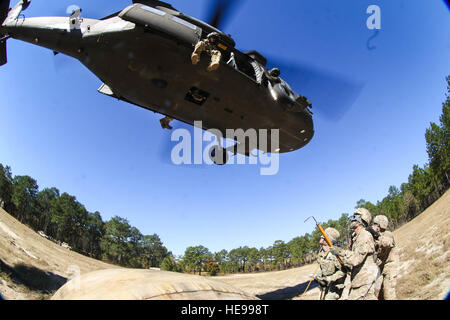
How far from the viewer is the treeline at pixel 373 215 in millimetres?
40031

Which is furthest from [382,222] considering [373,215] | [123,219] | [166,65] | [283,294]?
[373,215]

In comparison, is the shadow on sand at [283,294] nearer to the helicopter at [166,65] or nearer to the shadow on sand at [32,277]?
the helicopter at [166,65]

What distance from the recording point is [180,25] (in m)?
6.08

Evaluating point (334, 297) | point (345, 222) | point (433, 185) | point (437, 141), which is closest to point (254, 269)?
point (345, 222)

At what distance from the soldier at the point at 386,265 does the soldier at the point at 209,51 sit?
6810 mm

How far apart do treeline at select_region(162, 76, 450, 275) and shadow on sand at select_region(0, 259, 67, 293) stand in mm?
35467

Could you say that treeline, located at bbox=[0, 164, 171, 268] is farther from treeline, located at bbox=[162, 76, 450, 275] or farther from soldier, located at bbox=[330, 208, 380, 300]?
soldier, located at bbox=[330, 208, 380, 300]

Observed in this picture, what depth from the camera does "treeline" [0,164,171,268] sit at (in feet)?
97.9

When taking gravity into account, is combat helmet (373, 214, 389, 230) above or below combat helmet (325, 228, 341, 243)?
above

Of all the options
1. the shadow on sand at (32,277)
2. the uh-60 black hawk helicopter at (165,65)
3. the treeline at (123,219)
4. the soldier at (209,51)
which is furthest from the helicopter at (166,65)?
the treeline at (123,219)

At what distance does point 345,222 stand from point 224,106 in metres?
61.3

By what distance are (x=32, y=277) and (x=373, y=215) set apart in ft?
235

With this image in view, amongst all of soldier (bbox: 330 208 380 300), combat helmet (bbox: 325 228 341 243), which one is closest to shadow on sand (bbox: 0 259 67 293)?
soldier (bbox: 330 208 380 300)
